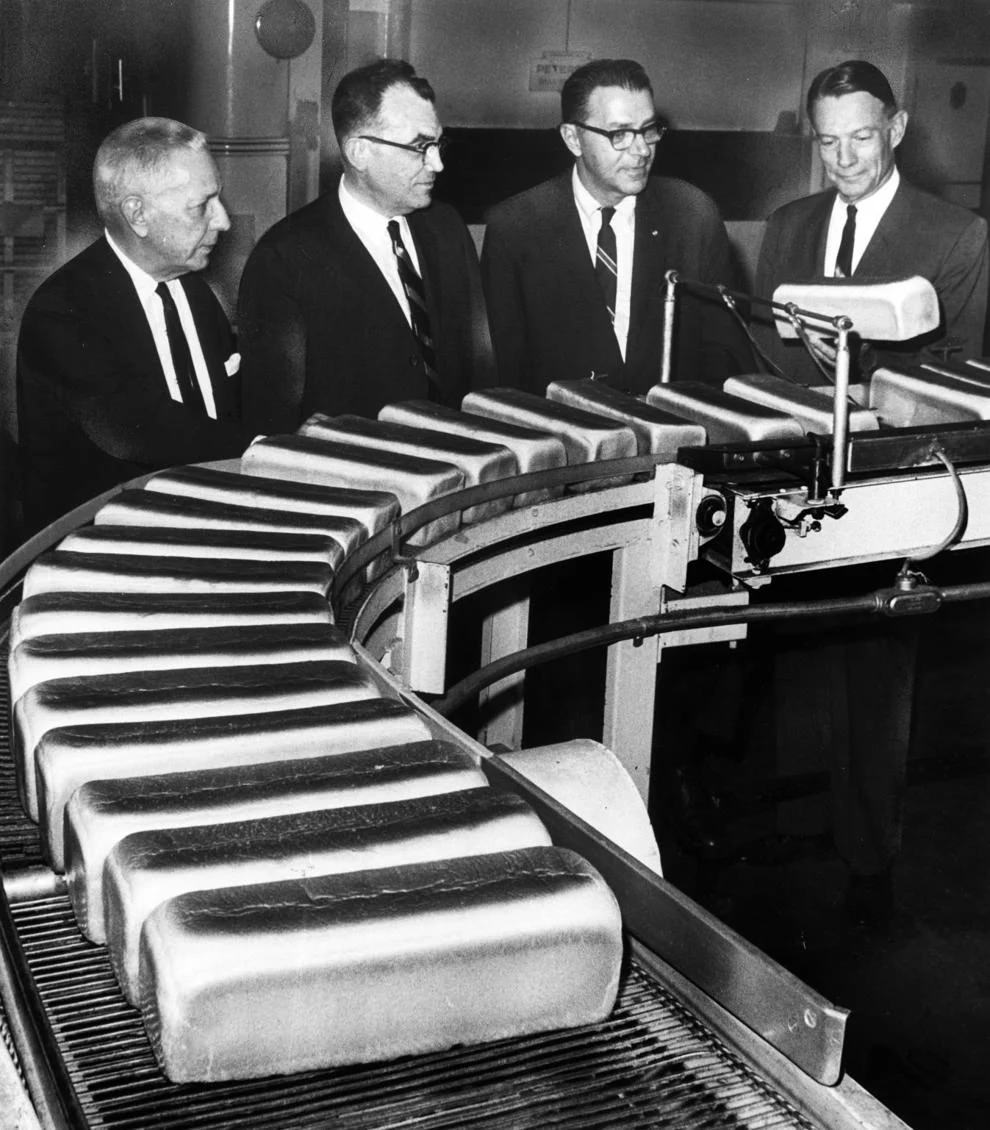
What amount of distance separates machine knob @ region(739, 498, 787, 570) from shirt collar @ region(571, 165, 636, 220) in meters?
2.71

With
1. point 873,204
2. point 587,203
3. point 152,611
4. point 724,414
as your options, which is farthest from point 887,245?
point 152,611

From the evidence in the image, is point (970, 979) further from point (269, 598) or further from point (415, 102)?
point (415, 102)

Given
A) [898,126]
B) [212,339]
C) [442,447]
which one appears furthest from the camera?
[898,126]

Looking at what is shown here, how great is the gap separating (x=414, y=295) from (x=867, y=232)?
2.26 m

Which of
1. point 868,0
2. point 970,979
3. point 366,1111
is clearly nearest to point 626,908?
point 366,1111

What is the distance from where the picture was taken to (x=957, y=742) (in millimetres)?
5414

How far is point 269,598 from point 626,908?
989mm

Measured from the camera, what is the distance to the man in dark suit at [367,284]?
5.39 meters

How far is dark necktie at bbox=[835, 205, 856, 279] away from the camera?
21.5ft

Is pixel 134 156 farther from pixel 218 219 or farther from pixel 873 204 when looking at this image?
pixel 873 204

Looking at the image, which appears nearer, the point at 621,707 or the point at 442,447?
the point at 442,447

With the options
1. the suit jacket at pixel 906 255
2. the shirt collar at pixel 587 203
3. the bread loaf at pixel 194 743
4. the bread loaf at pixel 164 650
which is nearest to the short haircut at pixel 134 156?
the shirt collar at pixel 587 203

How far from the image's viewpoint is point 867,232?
6.54 m

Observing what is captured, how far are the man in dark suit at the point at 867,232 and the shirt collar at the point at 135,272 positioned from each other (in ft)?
8.97
